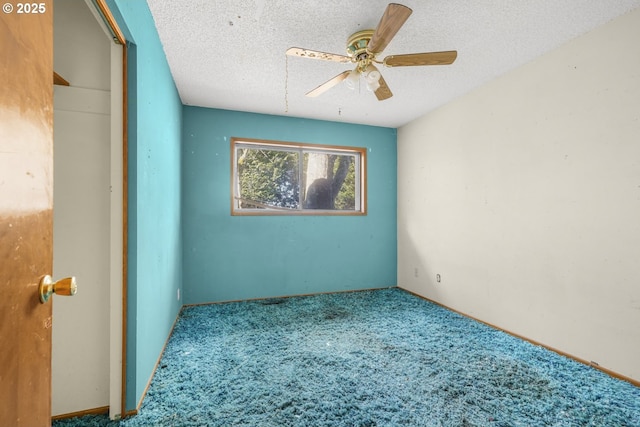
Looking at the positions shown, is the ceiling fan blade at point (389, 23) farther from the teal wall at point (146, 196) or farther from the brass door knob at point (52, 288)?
the brass door knob at point (52, 288)

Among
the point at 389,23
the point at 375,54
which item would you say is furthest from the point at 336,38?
the point at 389,23

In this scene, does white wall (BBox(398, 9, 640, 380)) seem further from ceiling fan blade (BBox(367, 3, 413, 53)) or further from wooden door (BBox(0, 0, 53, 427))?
wooden door (BBox(0, 0, 53, 427))

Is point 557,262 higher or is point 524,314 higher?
point 557,262

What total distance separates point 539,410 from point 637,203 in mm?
1389

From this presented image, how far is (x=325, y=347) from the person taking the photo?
221 centimetres

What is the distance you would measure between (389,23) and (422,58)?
0.41 meters

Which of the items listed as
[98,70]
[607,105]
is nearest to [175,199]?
[98,70]

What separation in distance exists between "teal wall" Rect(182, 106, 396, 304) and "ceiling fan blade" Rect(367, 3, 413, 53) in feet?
6.67

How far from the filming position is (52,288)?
640mm

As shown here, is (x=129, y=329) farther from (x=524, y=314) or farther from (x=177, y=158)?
(x=524, y=314)

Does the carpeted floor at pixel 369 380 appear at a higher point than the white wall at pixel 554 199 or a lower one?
lower

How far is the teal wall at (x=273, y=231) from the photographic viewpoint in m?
3.25

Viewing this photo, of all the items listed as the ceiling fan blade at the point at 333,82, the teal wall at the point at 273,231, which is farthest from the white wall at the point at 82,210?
the teal wall at the point at 273,231

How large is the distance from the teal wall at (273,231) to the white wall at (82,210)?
5.89 ft
